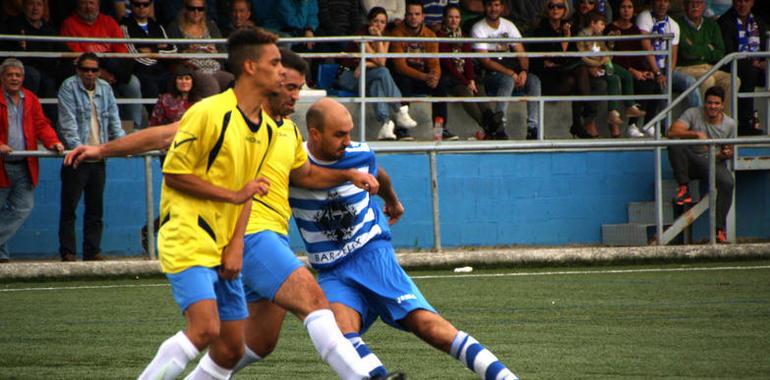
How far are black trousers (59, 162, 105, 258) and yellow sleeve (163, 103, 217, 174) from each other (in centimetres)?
789

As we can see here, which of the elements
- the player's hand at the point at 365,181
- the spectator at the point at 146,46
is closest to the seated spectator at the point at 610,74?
the spectator at the point at 146,46

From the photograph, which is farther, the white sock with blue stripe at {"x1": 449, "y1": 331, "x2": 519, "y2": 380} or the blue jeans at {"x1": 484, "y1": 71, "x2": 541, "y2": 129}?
the blue jeans at {"x1": 484, "y1": 71, "x2": 541, "y2": 129}

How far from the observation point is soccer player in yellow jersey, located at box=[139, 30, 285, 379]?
5.80m

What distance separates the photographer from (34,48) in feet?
50.0

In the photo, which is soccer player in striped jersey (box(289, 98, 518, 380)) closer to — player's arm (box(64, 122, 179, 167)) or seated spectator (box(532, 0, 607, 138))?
player's arm (box(64, 122, 179, 167))

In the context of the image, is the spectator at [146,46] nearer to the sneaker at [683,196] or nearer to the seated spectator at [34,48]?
the seated spectator at [34,48]

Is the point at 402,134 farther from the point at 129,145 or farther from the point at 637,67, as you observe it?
the point at 129,145

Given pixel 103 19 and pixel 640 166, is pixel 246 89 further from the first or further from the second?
pixel 640 166

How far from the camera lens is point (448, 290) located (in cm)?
1216

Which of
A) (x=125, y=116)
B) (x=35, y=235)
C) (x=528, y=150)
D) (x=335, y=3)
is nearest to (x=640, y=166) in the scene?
(x=528, y=150)

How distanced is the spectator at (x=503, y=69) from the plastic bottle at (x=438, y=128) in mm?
679

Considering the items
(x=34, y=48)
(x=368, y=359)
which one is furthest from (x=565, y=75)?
(x=368, y=359)

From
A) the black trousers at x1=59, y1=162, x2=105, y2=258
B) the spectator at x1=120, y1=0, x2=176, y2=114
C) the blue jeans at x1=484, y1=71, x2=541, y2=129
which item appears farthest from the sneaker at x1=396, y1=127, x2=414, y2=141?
the black trousers at x1=59, y1=162, x2=105, y2=258

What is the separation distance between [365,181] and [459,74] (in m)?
10.5
